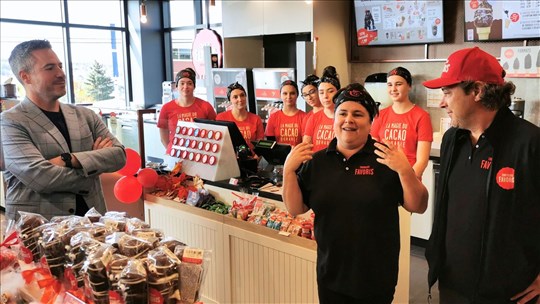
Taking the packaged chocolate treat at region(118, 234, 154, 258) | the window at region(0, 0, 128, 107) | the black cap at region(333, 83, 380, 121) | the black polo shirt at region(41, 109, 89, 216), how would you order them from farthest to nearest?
the window at region(0, 0, 128, 107) < the black polo shirt at region(41, 109, 89, 216) < the black cap at region(333, 83, 380, 121) < the packaged chocolate treat at region(118, 234, 154, 258)

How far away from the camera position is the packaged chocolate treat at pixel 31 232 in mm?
1663

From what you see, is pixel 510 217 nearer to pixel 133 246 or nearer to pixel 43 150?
pixel 133 246

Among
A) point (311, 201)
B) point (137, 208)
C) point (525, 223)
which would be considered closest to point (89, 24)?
point (137, 208)

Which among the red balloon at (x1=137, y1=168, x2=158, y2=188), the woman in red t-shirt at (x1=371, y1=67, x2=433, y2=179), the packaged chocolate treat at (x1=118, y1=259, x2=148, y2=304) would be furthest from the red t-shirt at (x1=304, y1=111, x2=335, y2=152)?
the packaged chocolate treat at (x1=118, y1=259, x2=148, y2=304)

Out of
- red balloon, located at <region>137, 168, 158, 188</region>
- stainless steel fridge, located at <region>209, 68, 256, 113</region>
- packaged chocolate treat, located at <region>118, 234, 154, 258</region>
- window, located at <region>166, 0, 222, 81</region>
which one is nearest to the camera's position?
packaged chocolate treat, located at <region>118, 234, 154, 258</region>

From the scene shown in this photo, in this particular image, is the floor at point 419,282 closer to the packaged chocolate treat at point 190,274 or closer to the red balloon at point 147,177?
the red balloon at point 147,177

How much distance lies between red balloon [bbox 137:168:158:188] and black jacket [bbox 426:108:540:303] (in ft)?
7.46

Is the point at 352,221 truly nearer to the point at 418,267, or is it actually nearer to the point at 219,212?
the point at 219,212

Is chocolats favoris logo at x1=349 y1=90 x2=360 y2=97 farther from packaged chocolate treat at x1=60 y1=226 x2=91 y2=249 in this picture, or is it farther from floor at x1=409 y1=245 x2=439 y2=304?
floor at x1=409 y1=245 x2=439 y2=304

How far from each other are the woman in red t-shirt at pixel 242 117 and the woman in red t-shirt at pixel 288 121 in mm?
115

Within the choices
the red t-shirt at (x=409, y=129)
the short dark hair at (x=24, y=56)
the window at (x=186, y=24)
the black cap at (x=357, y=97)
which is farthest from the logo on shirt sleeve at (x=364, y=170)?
the window at (x=186, y=24)

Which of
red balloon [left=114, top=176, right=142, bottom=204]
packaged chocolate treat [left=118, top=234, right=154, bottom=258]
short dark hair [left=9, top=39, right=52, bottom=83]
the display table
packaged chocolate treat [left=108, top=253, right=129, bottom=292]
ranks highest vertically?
short dark hair [left=9, top=39, right=52, bottom=83]

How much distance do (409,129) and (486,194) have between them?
1.98m

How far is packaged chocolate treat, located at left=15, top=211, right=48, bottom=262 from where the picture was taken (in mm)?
1663
